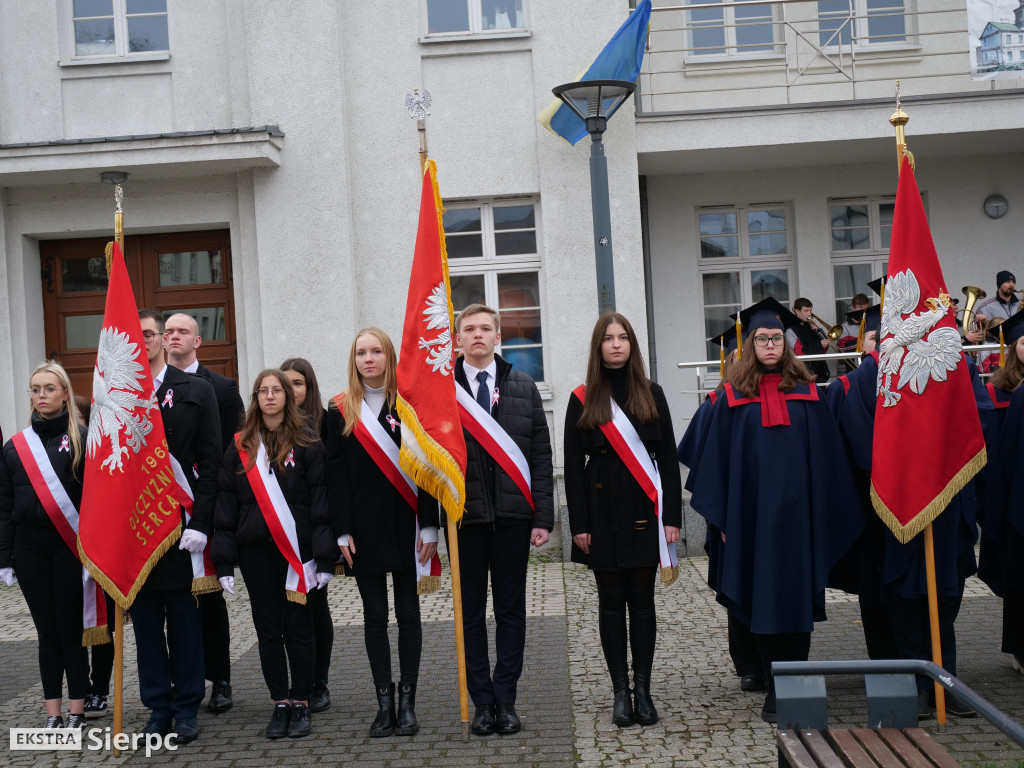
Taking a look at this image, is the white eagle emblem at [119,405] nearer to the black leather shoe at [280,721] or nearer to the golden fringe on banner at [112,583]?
the golden fringe on banner at [112,583]

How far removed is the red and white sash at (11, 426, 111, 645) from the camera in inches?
223

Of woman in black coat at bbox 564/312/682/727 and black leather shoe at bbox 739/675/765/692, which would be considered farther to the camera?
black leather shoe at bbox 739/675/765/692

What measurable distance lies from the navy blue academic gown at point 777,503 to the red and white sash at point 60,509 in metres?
3.23

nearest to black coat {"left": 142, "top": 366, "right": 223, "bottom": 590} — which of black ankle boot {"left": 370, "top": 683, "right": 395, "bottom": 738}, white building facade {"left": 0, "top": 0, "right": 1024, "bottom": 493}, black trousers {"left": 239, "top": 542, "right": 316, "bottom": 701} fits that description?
black trousers {"left": 239, "top": 542, "right": 316, "bottom": 701}

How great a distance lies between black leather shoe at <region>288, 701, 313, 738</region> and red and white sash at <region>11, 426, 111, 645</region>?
1117 mm

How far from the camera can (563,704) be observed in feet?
19.4

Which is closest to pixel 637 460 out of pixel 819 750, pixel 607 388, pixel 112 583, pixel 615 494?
pixel 615 494

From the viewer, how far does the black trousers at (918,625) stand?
5578 mm

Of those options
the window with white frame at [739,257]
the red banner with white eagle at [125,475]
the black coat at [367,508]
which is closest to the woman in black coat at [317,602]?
the black coat at [367,508]

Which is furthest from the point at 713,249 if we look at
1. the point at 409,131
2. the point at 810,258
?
the point at 409,131

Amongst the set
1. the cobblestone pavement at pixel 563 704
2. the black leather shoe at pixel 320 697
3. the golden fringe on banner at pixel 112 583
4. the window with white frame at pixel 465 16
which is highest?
the window with white frame at pixel 465 16

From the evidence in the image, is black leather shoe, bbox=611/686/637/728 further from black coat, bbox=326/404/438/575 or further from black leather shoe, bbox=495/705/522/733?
black coat, bbox=326/404/438/575

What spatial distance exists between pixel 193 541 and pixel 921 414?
3.75 meters

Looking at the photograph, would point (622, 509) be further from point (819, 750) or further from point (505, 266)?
point (505, 266)
